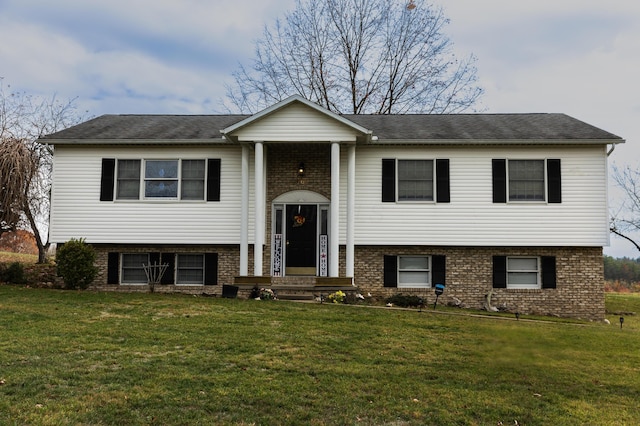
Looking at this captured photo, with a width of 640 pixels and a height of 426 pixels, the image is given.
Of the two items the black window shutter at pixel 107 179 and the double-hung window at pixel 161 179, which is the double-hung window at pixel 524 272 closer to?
the double-hung window at pixel 161 179

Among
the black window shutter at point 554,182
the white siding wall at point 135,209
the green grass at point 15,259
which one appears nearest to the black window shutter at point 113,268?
the white siding wall at point 135,209

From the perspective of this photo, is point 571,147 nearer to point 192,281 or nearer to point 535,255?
point 535,255

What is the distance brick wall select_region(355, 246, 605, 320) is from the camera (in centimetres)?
1505

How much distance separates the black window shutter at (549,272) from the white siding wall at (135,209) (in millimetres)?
8432

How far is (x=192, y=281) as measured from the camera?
15.8m

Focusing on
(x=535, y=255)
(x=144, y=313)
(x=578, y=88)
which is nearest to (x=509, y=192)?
(x=535, y=255)

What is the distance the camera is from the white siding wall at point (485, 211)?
1506cm

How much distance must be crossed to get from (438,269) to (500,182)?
3056 mm

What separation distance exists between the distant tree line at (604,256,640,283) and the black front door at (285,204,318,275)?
34.3 meters

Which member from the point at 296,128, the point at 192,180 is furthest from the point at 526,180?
the point at 192,180

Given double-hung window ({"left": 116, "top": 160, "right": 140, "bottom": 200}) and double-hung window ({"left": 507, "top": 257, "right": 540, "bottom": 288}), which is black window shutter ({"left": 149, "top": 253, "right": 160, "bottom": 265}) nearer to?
double-hung window ({"left": 116, "top": 160, "right": 140, "bottom": 200})

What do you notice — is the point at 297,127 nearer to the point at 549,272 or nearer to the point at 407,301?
the point at 407,301

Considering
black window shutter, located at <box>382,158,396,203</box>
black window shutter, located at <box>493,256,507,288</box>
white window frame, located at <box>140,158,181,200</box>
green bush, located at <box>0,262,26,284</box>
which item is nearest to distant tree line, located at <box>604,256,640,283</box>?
black window shutter, located at <box>493,256,507,288</box>

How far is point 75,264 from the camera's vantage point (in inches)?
557
